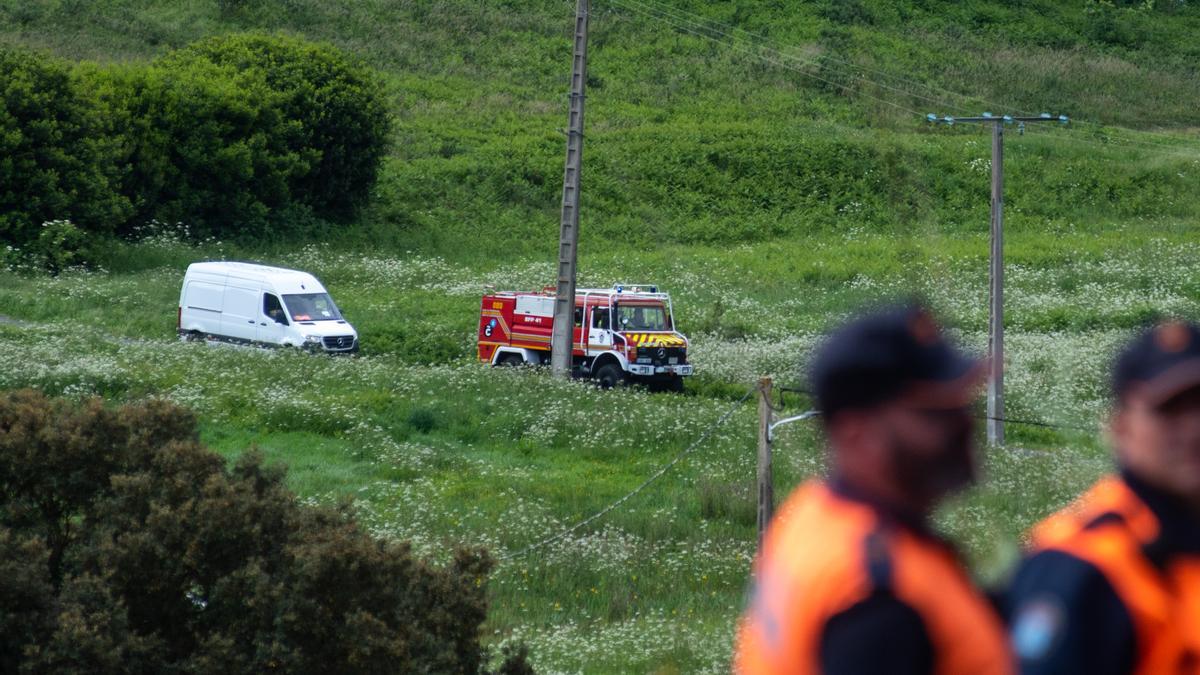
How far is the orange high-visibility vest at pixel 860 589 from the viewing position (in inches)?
82.6

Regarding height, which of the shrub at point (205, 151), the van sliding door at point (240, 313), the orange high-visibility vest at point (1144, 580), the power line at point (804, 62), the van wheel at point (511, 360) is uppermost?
the power line at point (804, 62)

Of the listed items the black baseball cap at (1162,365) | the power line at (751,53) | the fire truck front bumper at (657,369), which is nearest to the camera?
the black baseball cap at (1162,365)

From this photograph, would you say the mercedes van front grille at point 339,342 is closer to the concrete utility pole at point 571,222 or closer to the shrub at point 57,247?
the concrete utility pole at point 571,222

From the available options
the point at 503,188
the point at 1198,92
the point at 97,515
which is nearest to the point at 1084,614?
the point at 97,515

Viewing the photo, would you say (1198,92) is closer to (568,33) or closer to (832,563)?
(568,33)

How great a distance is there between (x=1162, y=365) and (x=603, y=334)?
77.0 ft

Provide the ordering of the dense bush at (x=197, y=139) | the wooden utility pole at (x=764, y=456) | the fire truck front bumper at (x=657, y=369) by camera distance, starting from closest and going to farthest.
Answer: the wooden utility pole at (x=764, y=456) → the fire truck front bumper at (x=657, y=369) → the dense bush at (x=197, y=139)

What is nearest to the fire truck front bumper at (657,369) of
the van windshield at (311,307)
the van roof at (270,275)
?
the van windshield at (311,307)

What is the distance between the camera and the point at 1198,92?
57.6 m

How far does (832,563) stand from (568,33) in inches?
2258

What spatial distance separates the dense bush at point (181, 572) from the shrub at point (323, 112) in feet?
104

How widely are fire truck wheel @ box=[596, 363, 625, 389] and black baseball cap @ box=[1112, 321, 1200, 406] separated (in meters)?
22.8

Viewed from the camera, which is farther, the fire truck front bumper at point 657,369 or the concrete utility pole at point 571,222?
the fire truck front bumper at point 657,369

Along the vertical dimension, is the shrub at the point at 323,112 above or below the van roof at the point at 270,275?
above
